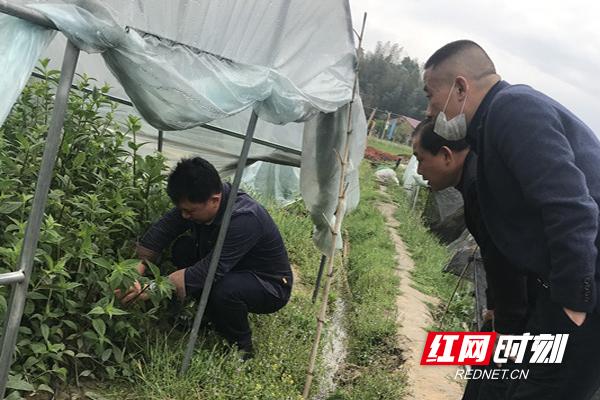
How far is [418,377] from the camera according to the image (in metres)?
4.20

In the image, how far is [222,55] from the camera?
256 centimetres

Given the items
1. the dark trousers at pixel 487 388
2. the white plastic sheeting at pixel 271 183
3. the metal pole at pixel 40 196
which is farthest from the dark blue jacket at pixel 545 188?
the white plastic sheeting at pixel 271 183

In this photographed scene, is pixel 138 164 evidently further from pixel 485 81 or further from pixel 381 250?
pixel 381 250

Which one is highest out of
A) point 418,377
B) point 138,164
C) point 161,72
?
point 161,72

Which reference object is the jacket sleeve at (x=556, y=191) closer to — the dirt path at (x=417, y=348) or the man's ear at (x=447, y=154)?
the man's ear at (x=447, y=154)

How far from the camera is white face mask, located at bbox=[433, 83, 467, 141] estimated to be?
2250 millimetres

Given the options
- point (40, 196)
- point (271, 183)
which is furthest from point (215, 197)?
point (271, 183)

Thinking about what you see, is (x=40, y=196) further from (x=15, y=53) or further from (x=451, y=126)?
(x=451, y=126)

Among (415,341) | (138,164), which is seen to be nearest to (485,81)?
(138,164)

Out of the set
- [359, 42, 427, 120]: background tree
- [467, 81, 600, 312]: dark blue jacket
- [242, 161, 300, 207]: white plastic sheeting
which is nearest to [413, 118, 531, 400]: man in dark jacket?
[467, 81, 600, 312]: dark blue jacket

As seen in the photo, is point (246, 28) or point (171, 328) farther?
point (171, 328)

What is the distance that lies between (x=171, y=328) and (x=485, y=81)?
91.7 inches

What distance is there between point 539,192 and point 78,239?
83.8 inches

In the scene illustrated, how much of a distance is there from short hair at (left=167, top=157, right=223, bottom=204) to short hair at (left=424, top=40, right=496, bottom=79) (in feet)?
4.56
